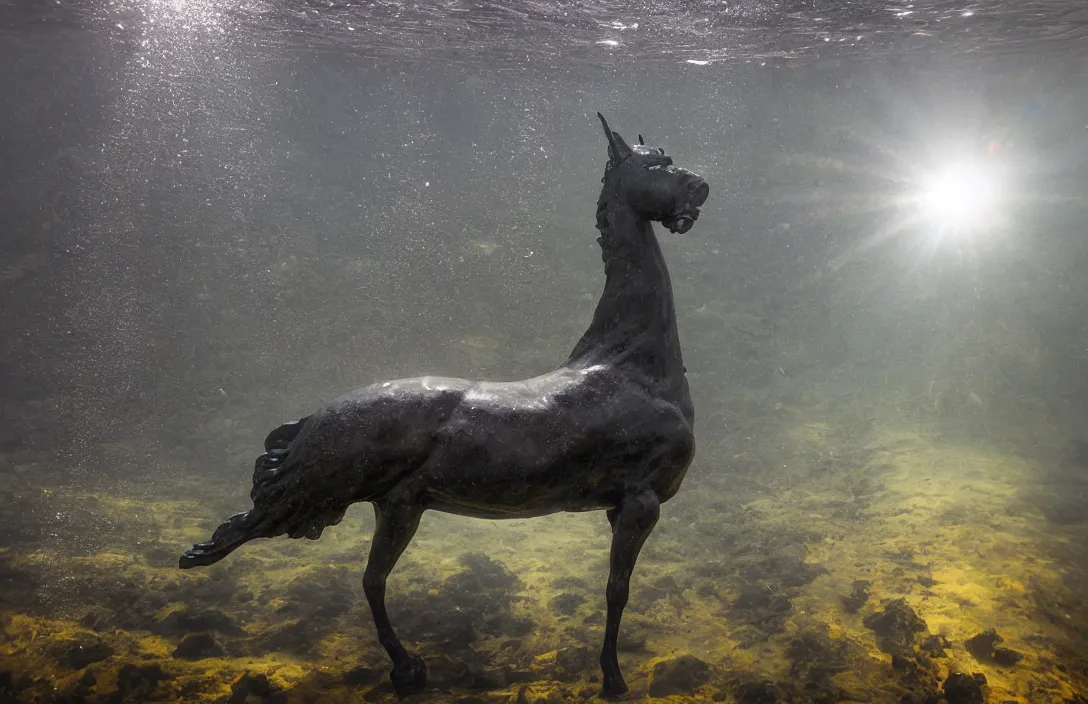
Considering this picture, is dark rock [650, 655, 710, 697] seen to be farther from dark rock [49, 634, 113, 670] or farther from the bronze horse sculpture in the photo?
dark rock [49, 634, 113, 670]

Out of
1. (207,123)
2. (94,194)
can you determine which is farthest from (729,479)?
(207,123)

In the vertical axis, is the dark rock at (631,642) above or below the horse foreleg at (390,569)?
below

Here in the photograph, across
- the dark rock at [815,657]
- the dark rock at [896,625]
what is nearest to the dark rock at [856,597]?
the dark rock at [896,625]

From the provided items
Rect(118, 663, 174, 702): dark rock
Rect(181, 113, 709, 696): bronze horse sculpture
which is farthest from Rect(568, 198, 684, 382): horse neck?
Rect(118, 663, 174, 702): dark rock

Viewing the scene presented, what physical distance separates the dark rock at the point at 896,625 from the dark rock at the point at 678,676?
134cm

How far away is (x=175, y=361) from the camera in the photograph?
13.5 m

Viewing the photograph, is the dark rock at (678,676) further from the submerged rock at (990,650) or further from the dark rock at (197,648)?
the dark rock at (197,648)

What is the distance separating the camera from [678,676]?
13.1 feet

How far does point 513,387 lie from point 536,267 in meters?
12.2

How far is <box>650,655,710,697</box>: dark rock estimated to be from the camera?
388 centimetres

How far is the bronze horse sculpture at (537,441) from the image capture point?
10.9 feet

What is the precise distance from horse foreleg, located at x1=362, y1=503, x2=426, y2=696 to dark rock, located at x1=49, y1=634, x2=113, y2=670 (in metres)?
1.93

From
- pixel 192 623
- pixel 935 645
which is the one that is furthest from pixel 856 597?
pixel 192 623

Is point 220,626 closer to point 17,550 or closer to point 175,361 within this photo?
point 17,550
